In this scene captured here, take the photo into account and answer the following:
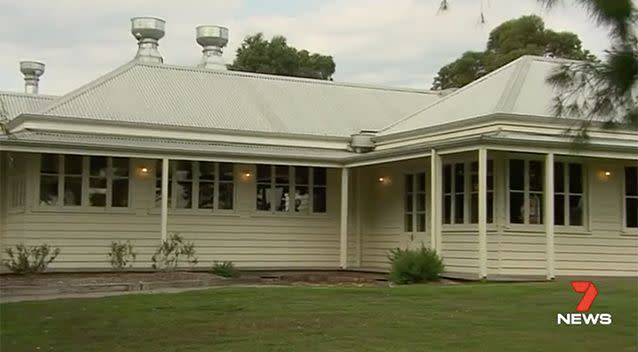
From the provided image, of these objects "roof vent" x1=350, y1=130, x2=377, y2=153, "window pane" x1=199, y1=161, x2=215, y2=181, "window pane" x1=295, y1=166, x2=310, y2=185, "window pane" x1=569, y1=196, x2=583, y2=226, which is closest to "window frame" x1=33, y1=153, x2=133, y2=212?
"window pane" x1=199, y1=161, x2=215, y2=181

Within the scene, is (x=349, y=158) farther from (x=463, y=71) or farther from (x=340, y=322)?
(x=463, y=71)

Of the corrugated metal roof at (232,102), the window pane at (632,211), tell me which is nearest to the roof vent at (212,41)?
the corrugated metal roof at (232,102)

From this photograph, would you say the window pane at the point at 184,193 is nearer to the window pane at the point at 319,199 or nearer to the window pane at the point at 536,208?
the window pane at the point at 319,199

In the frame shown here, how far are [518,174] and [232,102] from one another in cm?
828

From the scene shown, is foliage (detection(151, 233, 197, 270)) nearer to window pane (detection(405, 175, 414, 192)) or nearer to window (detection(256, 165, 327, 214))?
window (detection(256, 165, 327, 214))

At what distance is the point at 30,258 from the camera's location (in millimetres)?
19625

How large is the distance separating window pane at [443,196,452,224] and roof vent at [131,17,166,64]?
40.4ft

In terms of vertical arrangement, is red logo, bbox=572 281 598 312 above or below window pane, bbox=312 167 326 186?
below

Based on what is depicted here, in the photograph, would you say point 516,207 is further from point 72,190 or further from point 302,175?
point 72,190

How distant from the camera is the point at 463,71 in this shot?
1804 inches

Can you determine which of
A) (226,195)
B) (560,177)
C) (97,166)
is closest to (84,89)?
(97,166)

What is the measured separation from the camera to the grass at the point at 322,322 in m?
9.46

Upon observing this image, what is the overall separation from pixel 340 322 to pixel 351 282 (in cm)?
882

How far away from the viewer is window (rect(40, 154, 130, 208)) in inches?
805
